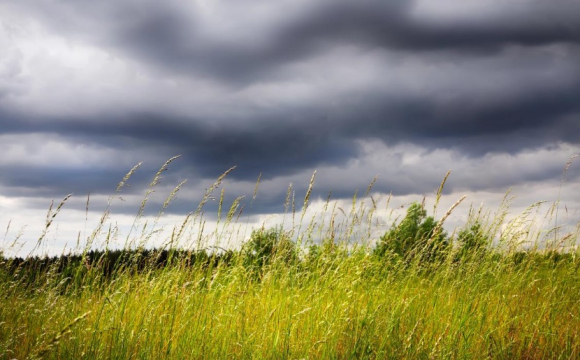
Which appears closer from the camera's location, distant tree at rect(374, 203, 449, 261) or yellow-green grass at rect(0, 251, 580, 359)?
yellow-green grass at rect(0, 251, 580, 359)

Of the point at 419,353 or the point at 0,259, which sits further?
the point at 0,259

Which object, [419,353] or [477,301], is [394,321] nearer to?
[419,353]

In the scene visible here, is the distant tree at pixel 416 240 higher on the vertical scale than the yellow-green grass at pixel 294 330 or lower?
higher

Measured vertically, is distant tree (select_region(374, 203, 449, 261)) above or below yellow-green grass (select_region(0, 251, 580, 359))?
above

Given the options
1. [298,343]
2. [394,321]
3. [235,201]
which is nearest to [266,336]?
[298,343]

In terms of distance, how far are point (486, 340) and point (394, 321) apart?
2.58ft

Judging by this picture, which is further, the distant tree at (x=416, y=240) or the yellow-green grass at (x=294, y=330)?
the distant tree at (x=416, y=240)

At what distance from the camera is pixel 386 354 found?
11.3ft

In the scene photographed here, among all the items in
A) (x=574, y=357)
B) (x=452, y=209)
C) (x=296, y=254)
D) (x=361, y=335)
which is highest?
(x=452, y=209)

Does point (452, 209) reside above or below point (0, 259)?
above

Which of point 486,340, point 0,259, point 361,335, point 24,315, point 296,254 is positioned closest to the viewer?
point 361,335

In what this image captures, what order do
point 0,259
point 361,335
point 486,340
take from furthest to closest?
1. point 0,259
2. point 486,340
3. point 361,335

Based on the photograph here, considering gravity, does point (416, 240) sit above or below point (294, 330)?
above

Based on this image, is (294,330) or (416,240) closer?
(294,330)
